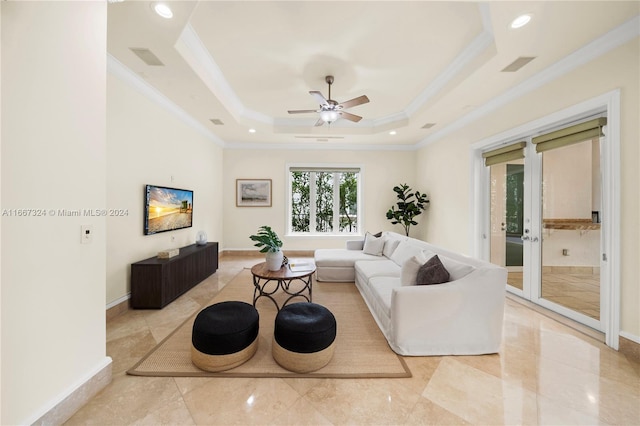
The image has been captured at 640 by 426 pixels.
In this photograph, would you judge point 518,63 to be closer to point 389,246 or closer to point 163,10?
point 389,246

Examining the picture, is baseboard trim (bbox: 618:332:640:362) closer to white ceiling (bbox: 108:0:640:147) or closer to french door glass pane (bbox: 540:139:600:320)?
french door glass pane (bbox: 540:139:600:320)

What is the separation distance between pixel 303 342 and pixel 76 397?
142 centimetres

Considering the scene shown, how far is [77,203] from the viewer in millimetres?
1567

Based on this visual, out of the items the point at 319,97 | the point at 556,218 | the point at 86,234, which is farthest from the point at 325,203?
the point at 86,234

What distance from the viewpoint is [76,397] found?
156cm

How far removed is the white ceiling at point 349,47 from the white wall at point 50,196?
810 millimetres

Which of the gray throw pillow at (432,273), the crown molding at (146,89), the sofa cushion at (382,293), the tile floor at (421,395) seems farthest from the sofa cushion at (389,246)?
the crown molding at (146,89)

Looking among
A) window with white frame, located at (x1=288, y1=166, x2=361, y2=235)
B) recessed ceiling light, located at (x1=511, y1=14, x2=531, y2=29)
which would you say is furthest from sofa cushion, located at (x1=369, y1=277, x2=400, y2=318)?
window with white frame, located at (x1=288, y1=166, x2=361, y2=235)

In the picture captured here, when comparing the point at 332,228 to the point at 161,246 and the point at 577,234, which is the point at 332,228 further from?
the point at 577,234

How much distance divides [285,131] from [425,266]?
4.06 metres

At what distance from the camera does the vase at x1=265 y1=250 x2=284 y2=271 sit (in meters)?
3.18

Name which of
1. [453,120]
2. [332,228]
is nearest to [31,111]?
[453,120]

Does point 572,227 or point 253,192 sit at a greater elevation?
point 253,192

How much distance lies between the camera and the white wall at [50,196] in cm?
126
